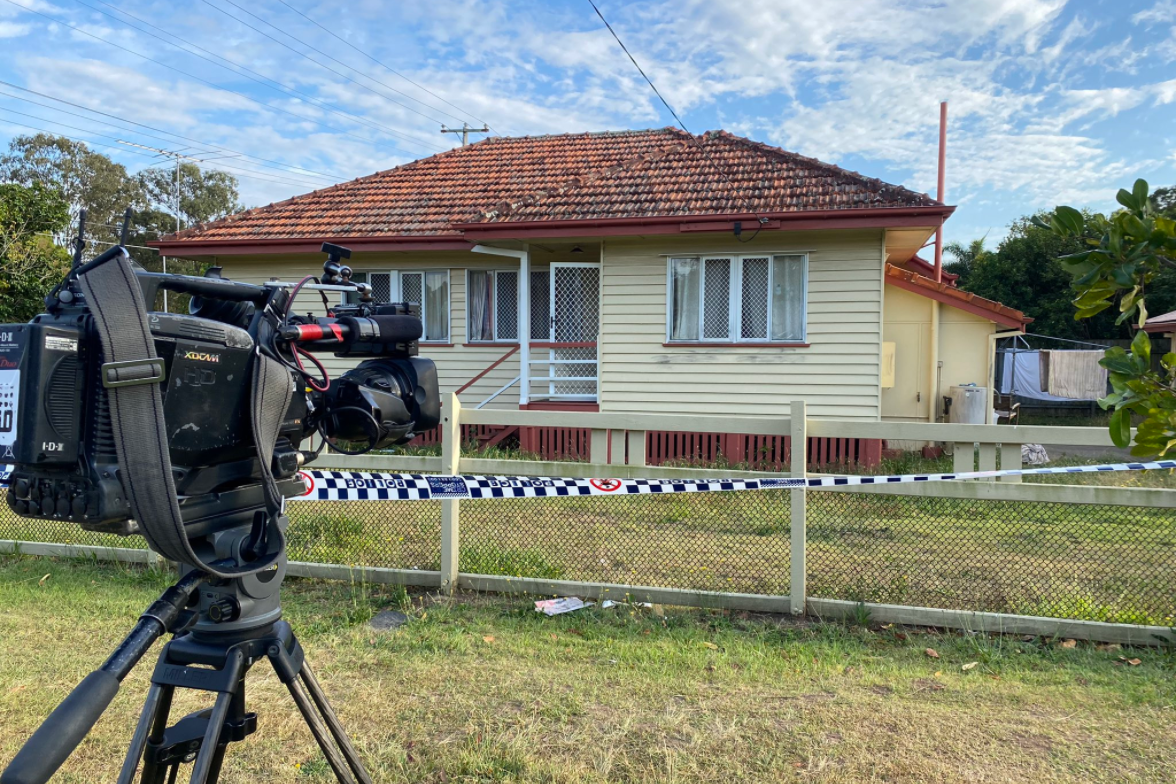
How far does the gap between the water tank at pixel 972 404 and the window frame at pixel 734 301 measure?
3668 millimetres

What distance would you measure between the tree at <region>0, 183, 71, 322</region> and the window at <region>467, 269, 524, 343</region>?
343 inches

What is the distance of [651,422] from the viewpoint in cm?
478

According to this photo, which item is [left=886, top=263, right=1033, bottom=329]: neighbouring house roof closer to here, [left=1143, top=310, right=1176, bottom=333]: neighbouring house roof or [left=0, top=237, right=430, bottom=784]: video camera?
[left=1143, top=310, right=1176, bottom=333]: neighbouring house roof

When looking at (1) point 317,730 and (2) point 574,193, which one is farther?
(2) point 574,193

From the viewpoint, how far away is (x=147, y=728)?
72.2 inches

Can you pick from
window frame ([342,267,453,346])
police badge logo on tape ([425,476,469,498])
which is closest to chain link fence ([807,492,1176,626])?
police badge logo on tape ([425,476,469,498])

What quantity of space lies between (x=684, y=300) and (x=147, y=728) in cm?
957

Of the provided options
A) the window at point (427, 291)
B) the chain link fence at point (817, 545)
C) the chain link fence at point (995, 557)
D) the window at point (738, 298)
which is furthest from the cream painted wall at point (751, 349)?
the chain link fence at point (995, 557)

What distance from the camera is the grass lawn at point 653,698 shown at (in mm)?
2896

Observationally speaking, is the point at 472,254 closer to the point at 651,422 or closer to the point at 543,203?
the point at 543,203

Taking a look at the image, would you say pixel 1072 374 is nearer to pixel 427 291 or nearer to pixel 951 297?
pixel 951 297

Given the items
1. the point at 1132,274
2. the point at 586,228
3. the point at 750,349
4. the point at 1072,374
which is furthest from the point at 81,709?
the point at 1072,374

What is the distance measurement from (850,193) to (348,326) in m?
9.38

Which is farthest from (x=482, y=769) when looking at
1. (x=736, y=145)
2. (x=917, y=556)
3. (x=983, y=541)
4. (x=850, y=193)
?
(x=736, y=145)
